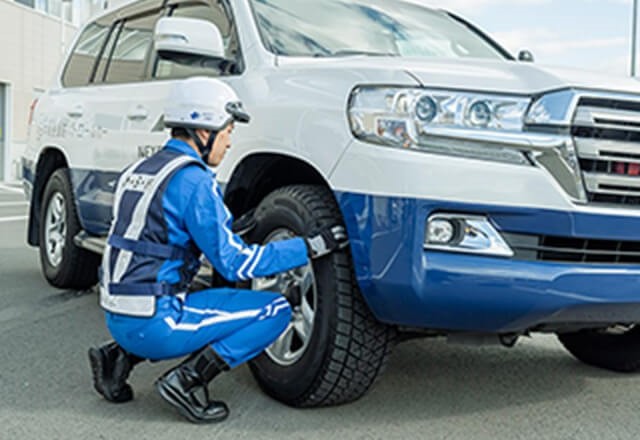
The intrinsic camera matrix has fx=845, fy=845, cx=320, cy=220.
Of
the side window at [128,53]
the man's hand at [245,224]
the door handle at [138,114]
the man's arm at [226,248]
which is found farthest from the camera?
the side window at [128,53]

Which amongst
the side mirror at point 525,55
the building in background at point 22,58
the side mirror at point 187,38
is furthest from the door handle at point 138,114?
the building in background at point 22,58

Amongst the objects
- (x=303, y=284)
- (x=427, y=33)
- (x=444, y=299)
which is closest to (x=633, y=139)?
(x=444, y=299)

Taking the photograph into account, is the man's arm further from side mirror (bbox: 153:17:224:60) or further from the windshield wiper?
the windshield wiper

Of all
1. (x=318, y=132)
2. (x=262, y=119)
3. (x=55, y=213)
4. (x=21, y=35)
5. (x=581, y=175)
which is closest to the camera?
(x=581, y=175)

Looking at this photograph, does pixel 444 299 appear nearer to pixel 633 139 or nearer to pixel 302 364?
pixel 302 364

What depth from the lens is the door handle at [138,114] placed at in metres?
4.73

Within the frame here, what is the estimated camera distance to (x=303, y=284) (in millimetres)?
3482

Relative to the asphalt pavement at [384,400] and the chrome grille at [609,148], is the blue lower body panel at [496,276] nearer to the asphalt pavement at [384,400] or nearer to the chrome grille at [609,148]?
the chrome grille at [609,148]

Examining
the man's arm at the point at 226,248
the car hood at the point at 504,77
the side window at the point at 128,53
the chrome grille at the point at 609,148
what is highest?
the car hood at the point at 504,77

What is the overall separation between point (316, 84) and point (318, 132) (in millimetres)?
231

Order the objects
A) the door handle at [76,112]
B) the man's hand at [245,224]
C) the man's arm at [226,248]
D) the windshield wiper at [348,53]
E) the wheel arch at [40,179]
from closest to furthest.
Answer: the man's arm at [226,248], the man's hand at [245,224], the windshield wiper at [348,53], the door handle at [76,112], the wheel arch at [40,179]

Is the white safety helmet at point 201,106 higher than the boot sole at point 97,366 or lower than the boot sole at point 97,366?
higher

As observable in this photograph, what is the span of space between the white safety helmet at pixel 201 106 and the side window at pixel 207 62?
0.67 m

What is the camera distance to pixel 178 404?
3.33 metres
